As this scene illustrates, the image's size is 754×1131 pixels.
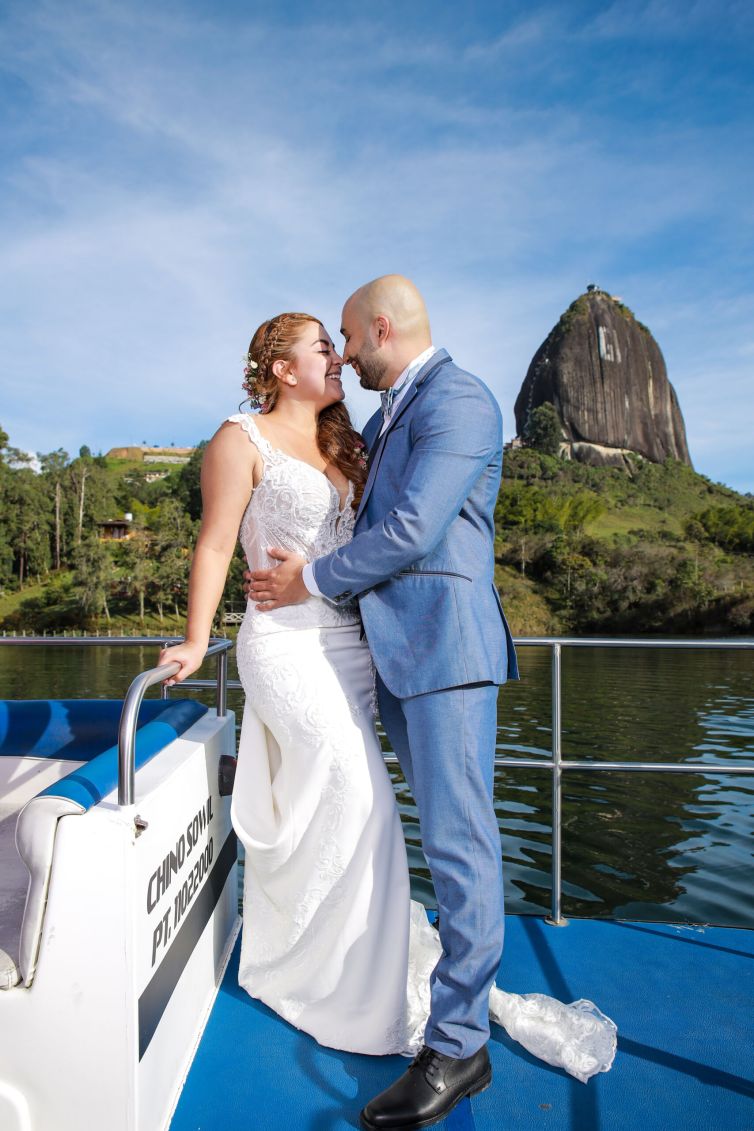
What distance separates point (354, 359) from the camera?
1.95 meters

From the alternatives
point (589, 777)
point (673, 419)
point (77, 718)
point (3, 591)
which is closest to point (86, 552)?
point (3, 591)

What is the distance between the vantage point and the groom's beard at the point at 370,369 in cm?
191

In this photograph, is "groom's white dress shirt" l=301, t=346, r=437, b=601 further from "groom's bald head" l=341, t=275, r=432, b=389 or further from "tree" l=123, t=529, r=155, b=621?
"tree" l=123, t=529, r=155, b=621

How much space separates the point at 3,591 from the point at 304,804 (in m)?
68.2

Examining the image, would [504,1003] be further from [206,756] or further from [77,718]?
[77,718]

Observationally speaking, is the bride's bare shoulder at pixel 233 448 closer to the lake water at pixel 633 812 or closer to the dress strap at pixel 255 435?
the dress strap at pixel 255 435

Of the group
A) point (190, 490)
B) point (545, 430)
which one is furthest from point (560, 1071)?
point (545, 430)

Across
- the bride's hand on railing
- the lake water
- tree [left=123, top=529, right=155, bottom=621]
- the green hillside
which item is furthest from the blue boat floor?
tree [left=123, top=529, right=155, bottom=621]

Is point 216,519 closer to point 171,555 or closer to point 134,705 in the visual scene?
point 134,705

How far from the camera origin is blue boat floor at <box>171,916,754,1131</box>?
1.53 meters

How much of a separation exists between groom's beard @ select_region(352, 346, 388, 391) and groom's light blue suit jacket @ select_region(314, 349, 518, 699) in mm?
128

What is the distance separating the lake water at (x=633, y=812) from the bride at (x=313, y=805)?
372cm

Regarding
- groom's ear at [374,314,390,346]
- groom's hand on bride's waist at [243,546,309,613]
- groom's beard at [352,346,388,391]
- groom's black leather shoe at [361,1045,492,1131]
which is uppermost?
groom's ear at [374,314,390,346]

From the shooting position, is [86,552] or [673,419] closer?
[86,552]
